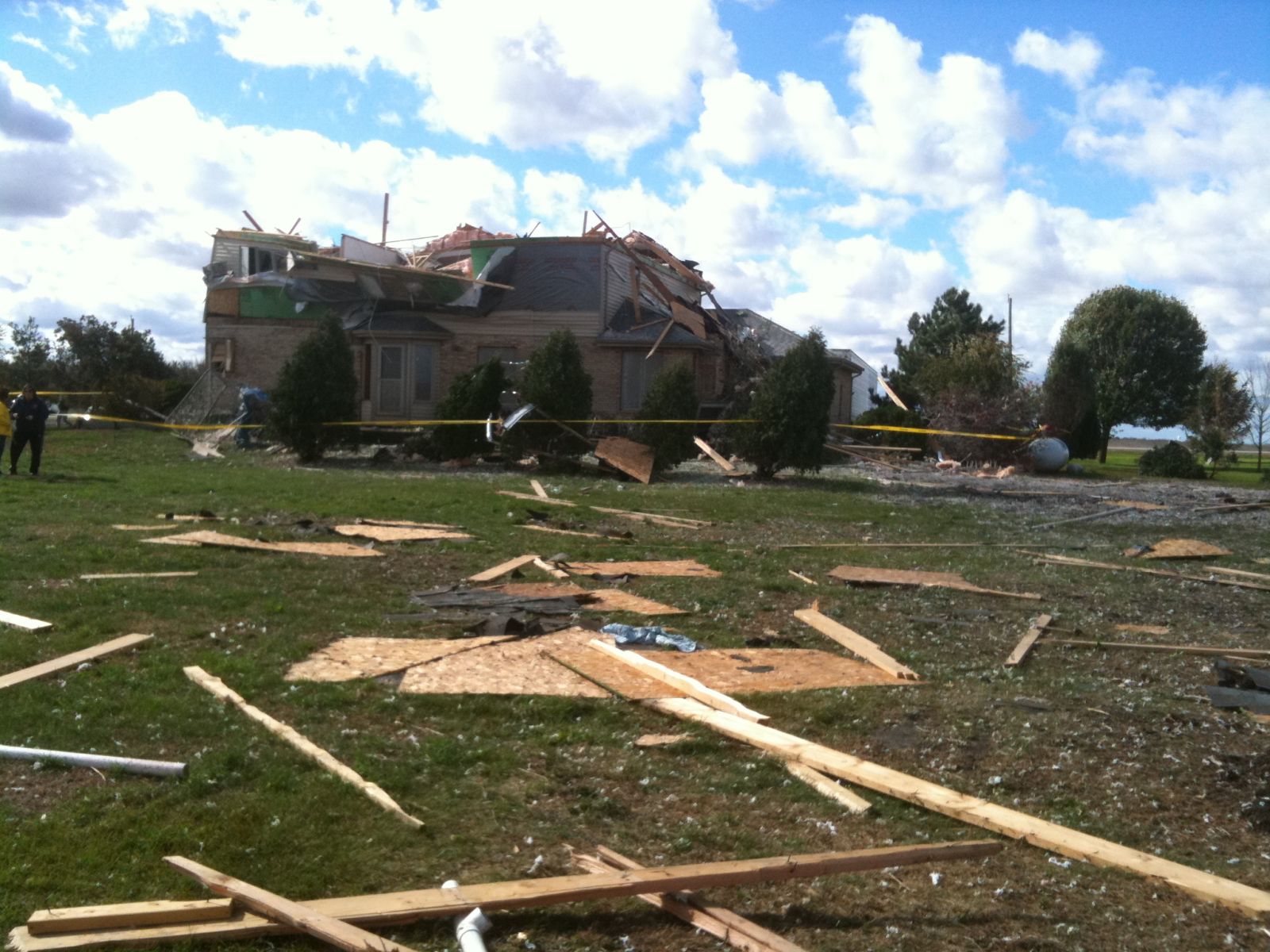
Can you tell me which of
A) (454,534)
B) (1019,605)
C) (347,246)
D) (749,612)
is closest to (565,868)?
(749,612)

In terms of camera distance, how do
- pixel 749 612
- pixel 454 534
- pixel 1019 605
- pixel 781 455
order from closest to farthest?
1. pixel 749 612
2. pixel 1019 605
3. pixel 454 534
4. pixel 781 455

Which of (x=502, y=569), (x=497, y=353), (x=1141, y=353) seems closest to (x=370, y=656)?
(x=502, y=569)

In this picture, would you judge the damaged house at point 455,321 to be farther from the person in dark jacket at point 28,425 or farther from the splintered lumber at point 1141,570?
the splintered lumber at point 1141,570

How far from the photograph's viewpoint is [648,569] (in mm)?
12000

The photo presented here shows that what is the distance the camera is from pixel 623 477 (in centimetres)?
2316

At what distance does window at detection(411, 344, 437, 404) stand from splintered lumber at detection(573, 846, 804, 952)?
2934cm

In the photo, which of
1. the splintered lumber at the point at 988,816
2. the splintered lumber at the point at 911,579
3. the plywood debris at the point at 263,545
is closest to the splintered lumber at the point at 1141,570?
the splintered lumber at the point at 911,579

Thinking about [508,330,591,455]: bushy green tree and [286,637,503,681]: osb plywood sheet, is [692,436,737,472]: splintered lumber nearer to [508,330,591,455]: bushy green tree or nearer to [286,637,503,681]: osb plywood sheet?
[508,330,591,455]: bushy green tree

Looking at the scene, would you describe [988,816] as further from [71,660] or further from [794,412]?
[794,412]

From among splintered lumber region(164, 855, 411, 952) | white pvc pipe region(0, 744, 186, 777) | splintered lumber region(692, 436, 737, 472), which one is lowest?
splintered lumber region(164, 855, 411, 952)

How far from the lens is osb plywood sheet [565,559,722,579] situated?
38.5 feet

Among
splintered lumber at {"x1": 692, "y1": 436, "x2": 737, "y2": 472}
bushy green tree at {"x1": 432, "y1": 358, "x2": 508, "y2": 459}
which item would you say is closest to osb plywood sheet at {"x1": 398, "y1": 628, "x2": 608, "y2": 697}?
splintered lumber at {"x1": 692, "y1": 436, "x2": 737, "y2": 472}

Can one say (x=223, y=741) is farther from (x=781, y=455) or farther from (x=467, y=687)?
(x=781, y=455)

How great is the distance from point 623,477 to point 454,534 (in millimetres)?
9507
